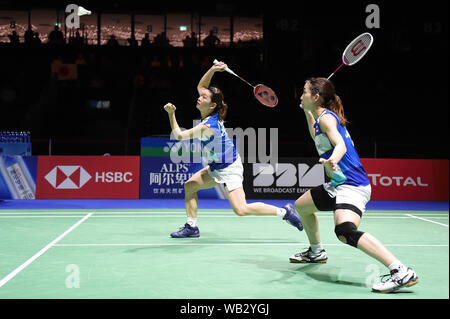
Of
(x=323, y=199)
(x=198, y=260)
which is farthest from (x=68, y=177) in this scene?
(x=323, y=199)

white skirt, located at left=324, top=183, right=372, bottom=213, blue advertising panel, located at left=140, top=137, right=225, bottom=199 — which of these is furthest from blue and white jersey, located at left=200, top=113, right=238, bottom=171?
blue advertising panel, located at left=140, top=137, right=225, bottom=199

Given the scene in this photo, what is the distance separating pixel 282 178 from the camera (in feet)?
37.6

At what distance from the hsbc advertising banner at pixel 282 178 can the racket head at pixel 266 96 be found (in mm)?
5412

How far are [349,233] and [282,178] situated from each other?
25.4 ft

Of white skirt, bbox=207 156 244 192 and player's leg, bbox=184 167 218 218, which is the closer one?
white skirt, bbox=207 156 244 192

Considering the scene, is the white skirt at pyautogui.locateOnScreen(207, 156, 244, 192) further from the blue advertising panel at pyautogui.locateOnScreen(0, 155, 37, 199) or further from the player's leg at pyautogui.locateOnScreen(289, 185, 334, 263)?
the blue advertising panel at pyautogui.locateOnScreen(0, 155, 37, 199)

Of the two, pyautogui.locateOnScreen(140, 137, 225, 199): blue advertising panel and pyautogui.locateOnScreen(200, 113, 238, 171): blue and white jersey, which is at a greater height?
pyautogui.locateOnScreen(200, 113, 238, 171): blue and white jersey

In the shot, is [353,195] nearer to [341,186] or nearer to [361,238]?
[341,186]

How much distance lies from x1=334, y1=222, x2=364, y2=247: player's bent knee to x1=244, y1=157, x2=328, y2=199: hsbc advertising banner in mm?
7568

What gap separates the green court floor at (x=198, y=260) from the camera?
3.76 metres

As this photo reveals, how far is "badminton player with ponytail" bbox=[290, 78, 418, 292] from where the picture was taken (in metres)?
3.64

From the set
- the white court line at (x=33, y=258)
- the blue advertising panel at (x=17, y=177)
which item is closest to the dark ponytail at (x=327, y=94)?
the white court line at (x=33, y=258)

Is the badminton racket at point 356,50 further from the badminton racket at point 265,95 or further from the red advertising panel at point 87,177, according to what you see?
the red advertising panel at point 87,177

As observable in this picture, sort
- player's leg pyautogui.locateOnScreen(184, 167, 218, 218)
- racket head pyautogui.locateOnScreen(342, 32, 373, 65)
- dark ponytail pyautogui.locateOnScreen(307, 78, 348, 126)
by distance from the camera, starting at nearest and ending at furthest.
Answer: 1. dark ponytail pyautogui.locateOnScreen(307, 78, 348, 126)
2. racket head pyautogui.locateOnScreen(342, 32, 373, 65)
3. player's leg pyautogui.locateOnScreen(184, 167, 218, 218)
